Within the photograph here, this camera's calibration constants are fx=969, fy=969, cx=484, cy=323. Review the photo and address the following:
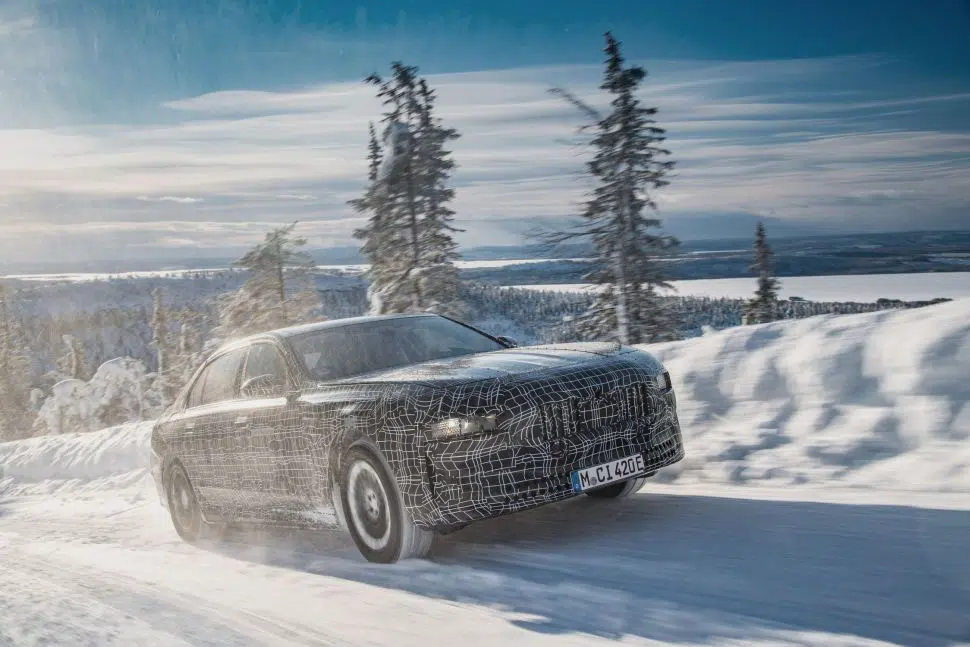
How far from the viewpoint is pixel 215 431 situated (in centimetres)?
788

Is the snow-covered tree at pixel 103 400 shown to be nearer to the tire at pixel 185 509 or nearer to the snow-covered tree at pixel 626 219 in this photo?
the snow-covered tree at pixel 626 219

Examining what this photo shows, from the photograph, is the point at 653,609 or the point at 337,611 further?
the point at 337,611

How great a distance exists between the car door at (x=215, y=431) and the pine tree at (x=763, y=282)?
47856 millimetres

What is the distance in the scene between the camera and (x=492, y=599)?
5.00 meters

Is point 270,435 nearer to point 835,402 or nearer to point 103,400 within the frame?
point 835,402

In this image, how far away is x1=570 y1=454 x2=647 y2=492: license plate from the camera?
224 inches

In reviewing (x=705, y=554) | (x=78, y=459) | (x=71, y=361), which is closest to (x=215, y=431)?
(x=705, y=554)

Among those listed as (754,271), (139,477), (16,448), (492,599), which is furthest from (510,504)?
(754,271)

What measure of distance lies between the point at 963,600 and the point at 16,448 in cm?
2142

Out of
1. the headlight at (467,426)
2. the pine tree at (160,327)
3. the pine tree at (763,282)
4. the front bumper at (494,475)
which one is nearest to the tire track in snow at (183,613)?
the front bumper at (494,475)

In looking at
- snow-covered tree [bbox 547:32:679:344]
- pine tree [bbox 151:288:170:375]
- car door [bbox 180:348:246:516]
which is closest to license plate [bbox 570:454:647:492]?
car door [bbox 180:348:246:516]

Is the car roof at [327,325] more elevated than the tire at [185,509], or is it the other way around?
the car roof at [327,325]

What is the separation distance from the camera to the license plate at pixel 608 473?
569 centimetres

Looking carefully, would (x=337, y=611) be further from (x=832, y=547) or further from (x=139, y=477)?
(x=139, y=477)
